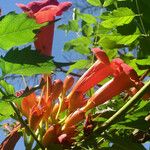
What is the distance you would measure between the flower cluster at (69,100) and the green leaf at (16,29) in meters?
0.37

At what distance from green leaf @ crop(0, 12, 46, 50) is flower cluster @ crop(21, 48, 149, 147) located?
371 millimetres

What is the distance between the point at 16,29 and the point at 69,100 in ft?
1.65

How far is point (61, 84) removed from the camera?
6.13 ft

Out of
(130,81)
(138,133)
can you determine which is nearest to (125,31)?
(130,81)

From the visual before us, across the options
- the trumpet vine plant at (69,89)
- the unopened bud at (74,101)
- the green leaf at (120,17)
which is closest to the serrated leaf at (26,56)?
the trumpet vine plant at (69,89)

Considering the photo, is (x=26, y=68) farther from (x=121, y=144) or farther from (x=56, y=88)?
(x=121, y=144)

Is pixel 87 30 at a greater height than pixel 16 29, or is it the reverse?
pixel 16 29

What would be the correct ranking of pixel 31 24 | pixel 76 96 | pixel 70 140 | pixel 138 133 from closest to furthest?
pixel 31 24 < pixel 70 140 < pixel 76 96 < pixel 138 133

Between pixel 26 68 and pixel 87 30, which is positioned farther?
pixel 87 30

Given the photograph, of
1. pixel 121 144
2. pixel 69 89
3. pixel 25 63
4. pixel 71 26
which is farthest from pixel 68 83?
pixel 71 26

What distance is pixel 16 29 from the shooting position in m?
1.44

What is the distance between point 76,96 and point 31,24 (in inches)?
20.2

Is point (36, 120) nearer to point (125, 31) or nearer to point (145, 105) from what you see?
point (145, 105)

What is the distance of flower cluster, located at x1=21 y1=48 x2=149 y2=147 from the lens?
1.70 meters
